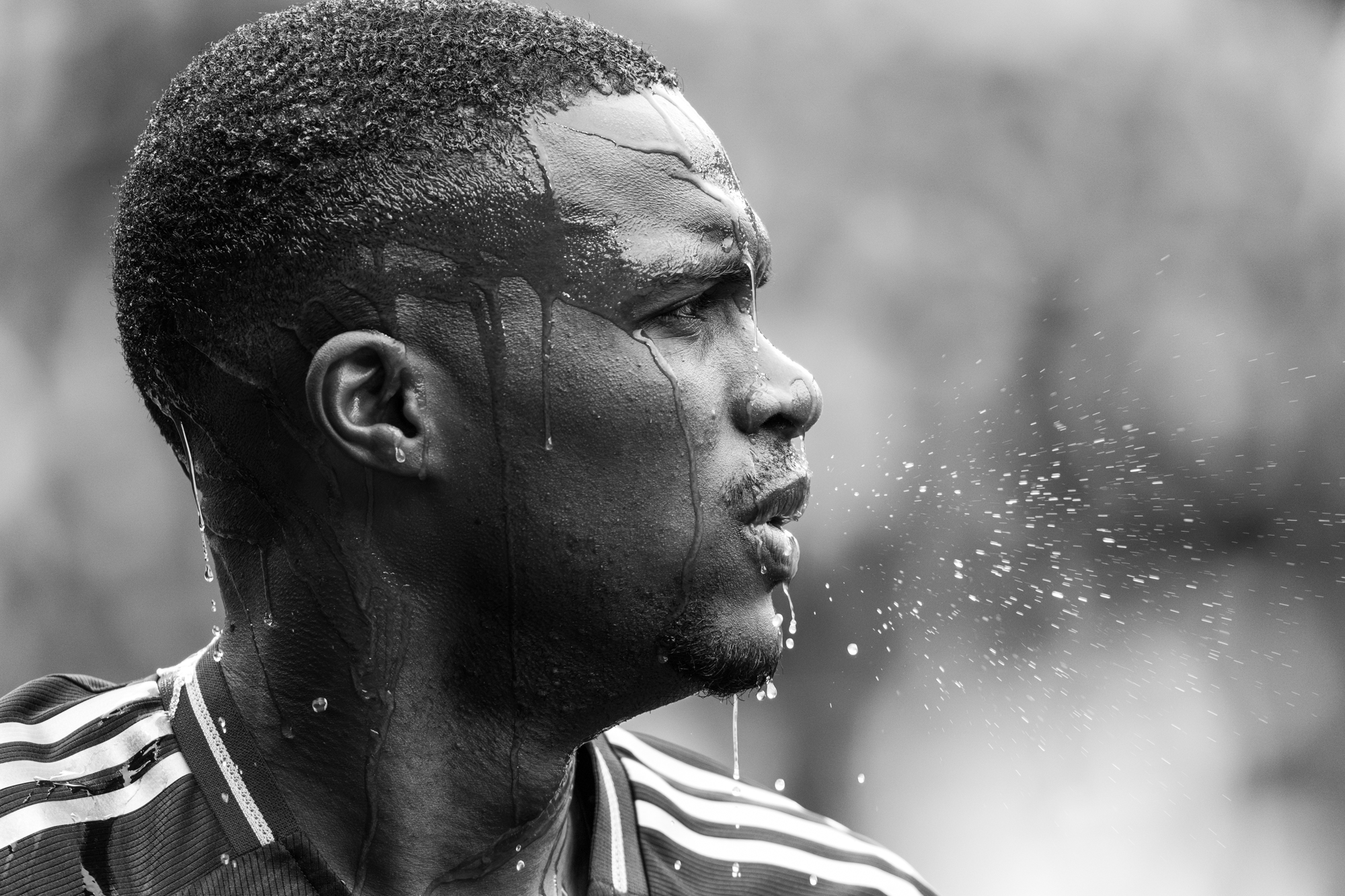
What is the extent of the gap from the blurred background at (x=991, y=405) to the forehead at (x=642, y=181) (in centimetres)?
246

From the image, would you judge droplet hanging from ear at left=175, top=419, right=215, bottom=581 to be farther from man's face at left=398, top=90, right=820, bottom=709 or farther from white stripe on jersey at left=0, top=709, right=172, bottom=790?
man's face at left=398, top=90, right=820, bottom=709

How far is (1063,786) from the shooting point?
15.4 feet

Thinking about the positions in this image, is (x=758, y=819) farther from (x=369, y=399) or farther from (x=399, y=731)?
(x=369, y=399)

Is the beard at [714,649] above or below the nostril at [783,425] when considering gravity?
below

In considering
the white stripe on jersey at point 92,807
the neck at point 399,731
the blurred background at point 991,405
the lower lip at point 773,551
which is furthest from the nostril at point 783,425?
the blurred background at point 991,405

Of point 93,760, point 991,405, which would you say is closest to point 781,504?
point 93,760

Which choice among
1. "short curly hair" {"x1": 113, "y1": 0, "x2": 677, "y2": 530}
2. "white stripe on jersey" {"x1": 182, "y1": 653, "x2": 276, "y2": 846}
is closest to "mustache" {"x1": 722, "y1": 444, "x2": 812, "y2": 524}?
"short curly hair" {"x1": 113, "y1": 0, "x2": 677, "y2": 530}

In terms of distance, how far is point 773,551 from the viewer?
2059 mm

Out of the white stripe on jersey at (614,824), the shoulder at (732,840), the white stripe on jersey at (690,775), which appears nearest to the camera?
the white stripe on jersey at (614,824)

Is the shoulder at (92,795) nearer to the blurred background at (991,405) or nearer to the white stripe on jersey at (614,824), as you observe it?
the white stripe on jersey at (614,824)

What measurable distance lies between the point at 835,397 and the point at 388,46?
8.76ft

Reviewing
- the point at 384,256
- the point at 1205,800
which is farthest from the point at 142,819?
the point at 1205,800

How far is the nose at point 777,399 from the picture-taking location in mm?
2057

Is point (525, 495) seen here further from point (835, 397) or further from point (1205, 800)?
point (1205, 800)
